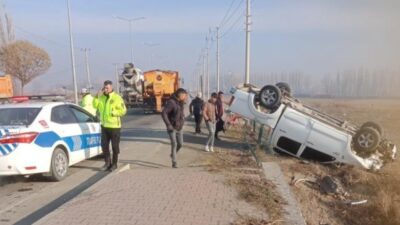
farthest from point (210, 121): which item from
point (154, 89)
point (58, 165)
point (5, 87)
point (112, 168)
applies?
point (154, 89)

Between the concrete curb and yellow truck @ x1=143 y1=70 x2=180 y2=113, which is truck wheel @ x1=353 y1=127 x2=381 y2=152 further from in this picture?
yellow truck @ x1=143 y1=70 x2=180 y2=113

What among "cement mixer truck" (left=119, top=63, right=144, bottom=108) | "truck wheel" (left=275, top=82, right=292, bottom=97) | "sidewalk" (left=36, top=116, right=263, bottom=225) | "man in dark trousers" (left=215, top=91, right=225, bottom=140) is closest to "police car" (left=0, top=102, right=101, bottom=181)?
"sidewalk" (left=36, top=116, right=263, bottom=225)

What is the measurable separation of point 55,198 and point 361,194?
19.5 ft

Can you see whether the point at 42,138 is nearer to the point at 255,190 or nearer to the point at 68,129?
the point at 68,129

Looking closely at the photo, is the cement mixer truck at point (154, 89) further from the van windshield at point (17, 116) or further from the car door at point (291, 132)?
the van windshield at point (17, 116)

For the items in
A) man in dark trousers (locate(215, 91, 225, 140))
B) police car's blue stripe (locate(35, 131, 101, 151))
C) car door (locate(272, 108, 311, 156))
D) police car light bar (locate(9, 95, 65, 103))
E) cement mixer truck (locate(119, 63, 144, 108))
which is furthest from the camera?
cement mixer truck (locate(119, 63, 144, 108))

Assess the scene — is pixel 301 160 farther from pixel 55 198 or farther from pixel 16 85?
pixel 16 85

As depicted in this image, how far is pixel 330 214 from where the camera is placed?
→ 7.77 m

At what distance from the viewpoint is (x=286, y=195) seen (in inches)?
268

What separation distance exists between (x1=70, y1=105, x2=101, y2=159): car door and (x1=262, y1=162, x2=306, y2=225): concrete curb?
3.65 m

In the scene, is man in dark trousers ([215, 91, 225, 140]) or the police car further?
man in dark trousers ([215, 91, 225, 140])

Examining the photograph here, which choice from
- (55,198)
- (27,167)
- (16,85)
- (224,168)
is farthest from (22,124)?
(16,85)

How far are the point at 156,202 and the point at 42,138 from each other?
2.96 meters

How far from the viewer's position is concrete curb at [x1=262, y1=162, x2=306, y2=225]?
567 cm
